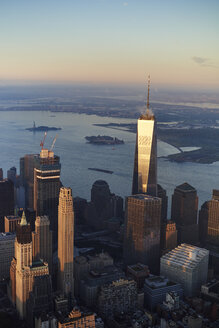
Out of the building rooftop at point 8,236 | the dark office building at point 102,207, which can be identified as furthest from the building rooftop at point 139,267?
the dark office building at point 102,207

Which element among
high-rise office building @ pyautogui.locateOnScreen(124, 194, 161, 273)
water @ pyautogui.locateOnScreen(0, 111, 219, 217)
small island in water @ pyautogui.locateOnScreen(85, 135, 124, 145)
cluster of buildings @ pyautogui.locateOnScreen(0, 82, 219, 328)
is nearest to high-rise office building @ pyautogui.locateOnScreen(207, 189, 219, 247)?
cluster of buildings @ pyautogui.locateOnScreen(0, 82, 219, 328)

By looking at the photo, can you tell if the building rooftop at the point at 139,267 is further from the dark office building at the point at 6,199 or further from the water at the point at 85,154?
the water at the point at 85,154

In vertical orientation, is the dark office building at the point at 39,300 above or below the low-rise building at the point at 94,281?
above

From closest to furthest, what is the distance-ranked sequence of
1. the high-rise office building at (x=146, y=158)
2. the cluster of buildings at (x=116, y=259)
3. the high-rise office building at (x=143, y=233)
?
the cluster of buildings at (x=116, y=259)
the high-rise office building at (x=143, y=233)
the high-rise office building at (x=146, y=158)

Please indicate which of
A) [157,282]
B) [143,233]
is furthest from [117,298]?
[143,233]

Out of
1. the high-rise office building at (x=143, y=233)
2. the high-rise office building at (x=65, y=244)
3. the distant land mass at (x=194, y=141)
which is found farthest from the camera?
the distant land mass at (x=194, y=141)

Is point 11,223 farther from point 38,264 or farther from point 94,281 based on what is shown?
point 94,281

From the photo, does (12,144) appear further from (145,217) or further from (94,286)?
(94,286)

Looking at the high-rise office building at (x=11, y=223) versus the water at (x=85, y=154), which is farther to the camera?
the water at (x=85, y=154)
